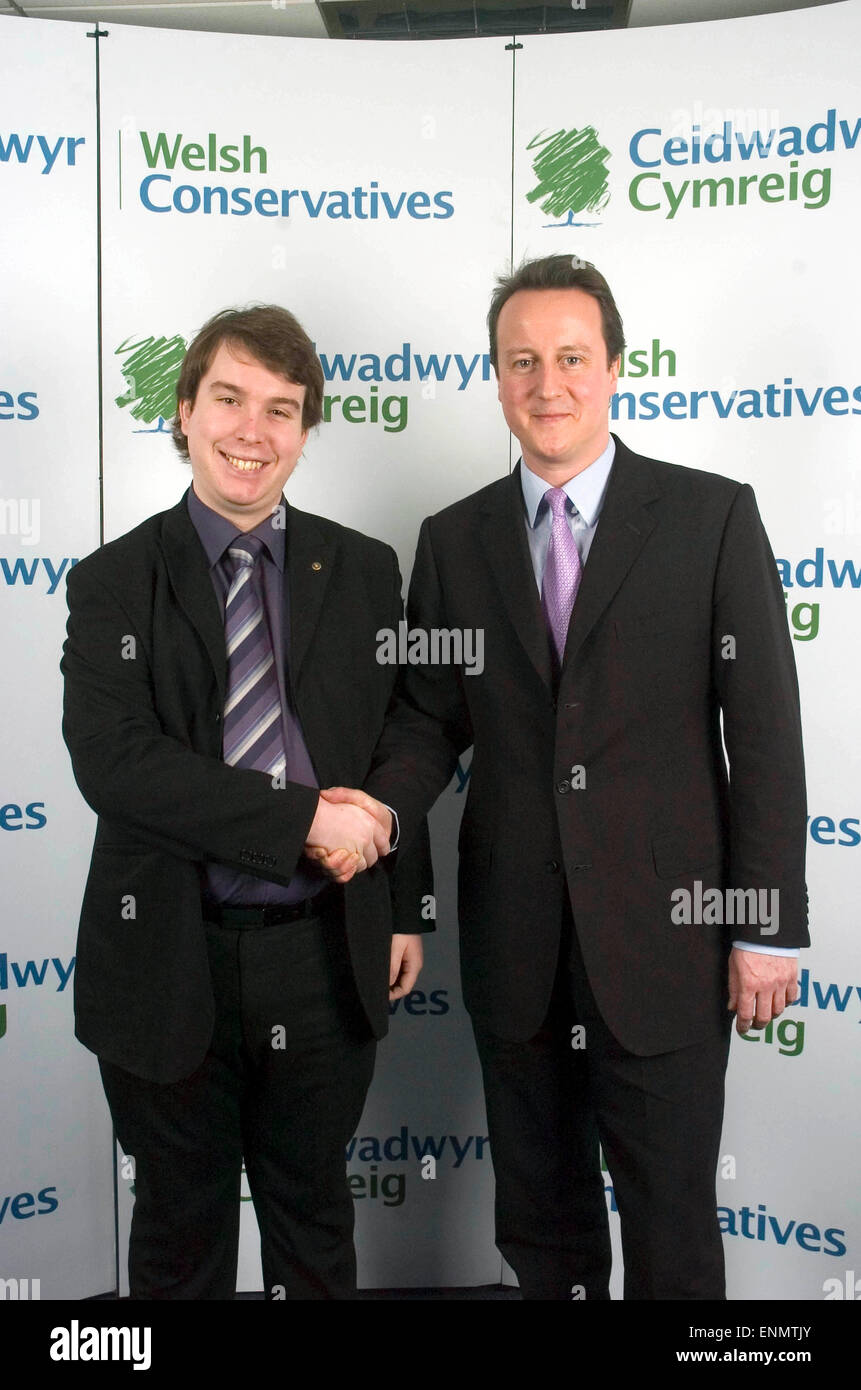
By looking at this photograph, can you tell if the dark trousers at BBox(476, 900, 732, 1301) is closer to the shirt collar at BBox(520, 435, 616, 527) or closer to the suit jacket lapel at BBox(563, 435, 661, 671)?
the suit jacket lapel at BBox(563, 435, 661, 671)

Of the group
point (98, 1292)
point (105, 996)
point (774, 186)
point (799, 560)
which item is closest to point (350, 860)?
point (105, 996)

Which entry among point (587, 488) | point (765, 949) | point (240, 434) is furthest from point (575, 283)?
point (765, 949)

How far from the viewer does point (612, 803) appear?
1961 mm

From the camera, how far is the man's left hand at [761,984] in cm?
195

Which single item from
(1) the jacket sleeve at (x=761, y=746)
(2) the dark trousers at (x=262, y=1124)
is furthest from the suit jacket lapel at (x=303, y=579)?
(1) the jacket sleeve at (x=761, y=746)

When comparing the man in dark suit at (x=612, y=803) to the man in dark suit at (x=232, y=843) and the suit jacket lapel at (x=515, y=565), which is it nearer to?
the suit jacket lapel at (x=515, y=565)

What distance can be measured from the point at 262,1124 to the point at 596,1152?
65cm

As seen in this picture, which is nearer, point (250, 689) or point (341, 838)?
point (341, 838)

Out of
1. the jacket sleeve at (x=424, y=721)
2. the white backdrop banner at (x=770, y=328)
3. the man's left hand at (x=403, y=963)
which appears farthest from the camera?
the white backdrop banner at (x=770, y=328)

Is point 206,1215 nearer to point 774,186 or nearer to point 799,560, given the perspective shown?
point 799,560

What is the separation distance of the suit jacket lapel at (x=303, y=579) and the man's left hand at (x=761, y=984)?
3.06 ft

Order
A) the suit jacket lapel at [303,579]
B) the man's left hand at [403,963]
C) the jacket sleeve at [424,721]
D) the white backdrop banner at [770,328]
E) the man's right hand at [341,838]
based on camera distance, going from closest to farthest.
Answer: the man's right hand at [341,838]
the suit jacket lapel at [303,579]
the jacket sleeve at [424,721]
the man's left hand at [403,963]
the white backdrop banner at [770,328]

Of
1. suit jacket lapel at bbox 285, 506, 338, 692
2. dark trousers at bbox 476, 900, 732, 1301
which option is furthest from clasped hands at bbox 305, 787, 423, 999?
dark trousers at bbox 476, 900, 732, 1301

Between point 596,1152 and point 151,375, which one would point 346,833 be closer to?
point 596,1152
